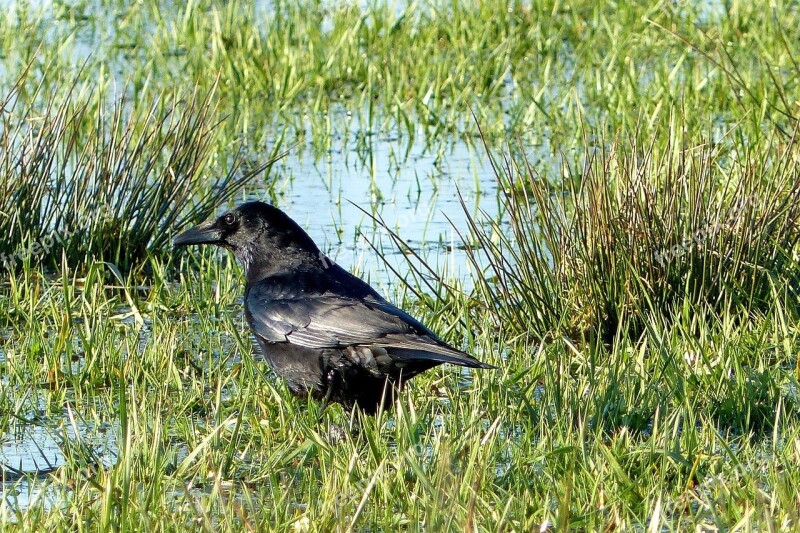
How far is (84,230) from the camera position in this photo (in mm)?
→ 6195

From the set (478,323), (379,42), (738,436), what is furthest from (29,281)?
(379,42)

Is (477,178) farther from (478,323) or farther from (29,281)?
(29,281)

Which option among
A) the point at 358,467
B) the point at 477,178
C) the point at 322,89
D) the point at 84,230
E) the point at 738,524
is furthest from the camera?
the point at 322,89

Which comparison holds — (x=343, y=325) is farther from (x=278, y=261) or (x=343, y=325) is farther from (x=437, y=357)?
(x=278, y=261)

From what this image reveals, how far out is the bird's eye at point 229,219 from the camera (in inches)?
200

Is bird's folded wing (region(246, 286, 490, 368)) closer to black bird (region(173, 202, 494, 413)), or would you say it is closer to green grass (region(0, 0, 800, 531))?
black bird (region(173, 202, 494, 413))

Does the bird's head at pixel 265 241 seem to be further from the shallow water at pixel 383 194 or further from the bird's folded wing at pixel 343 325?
the shallow water at pixel 383 194

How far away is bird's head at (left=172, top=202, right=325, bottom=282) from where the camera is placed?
16.1 feet

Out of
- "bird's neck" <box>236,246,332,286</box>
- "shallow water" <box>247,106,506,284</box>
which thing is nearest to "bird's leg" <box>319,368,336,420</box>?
"bird's neck" <box>236,246,332,286</box>

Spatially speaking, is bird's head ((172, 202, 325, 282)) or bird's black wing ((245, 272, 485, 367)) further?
bird's head ((172, 202, 325, 282))

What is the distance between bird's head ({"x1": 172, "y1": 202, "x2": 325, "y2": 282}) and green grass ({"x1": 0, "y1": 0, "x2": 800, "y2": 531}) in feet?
1.00

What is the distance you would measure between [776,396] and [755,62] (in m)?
6.13

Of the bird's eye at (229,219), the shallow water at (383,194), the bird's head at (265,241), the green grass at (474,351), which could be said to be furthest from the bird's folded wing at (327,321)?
A: the shallow water at (383,194)

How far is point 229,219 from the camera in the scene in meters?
5.09
